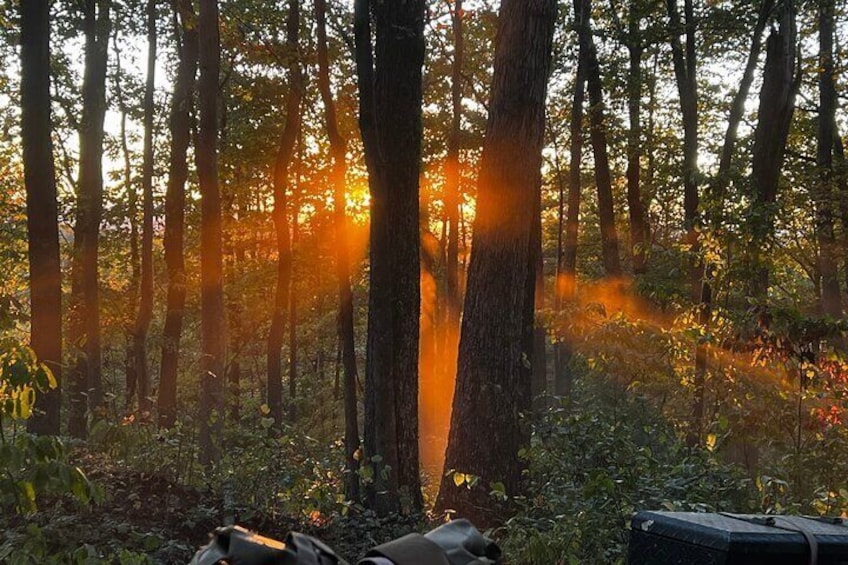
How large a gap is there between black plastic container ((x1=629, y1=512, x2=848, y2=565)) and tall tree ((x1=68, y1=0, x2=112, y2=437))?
45.2 ft

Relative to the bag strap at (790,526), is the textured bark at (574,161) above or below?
above

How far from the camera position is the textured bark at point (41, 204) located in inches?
306

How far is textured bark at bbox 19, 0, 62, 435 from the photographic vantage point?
7.77 m

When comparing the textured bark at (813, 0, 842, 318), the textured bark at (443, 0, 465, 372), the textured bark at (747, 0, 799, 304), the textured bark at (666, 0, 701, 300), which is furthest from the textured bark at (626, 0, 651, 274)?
the textured bark at (443, 0, 465, 372)

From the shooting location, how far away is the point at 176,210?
14836 mm

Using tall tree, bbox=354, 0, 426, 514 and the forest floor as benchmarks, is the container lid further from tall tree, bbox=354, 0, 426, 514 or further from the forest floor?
tall tree, bbox=354, 0, 426, 514

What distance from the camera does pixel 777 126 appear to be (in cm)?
1283

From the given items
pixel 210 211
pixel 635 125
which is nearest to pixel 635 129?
pixel 635 125

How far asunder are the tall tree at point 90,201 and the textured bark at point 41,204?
6.33 m

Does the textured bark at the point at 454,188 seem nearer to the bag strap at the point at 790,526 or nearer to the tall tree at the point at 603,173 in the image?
the tall tree at the point at 603,173

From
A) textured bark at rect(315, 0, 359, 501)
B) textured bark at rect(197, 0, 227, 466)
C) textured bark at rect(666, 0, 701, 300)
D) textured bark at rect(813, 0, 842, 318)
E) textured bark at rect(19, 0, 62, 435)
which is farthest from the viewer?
textured bark at rect(813, 0, 842, 318)

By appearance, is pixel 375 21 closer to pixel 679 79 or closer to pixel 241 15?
pixel 241 15

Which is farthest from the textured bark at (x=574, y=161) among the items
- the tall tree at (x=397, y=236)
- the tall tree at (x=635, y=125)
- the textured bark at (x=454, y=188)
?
the tall tree at (x=397, y=236)

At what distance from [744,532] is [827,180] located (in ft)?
55.7
